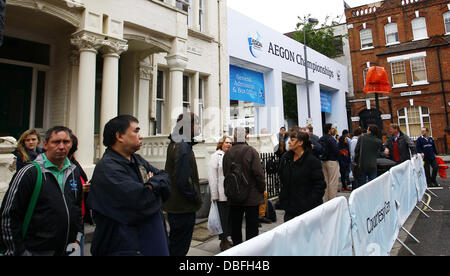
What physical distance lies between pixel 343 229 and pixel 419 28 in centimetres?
3051

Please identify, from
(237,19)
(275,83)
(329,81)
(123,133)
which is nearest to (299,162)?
(123,133)

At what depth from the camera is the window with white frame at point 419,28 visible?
24922 mm

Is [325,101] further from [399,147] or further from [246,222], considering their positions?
[246,222]

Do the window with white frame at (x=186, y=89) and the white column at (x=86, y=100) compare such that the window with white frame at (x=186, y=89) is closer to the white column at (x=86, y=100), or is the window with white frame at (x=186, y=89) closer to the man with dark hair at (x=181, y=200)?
the white column at (x=86, y=100)

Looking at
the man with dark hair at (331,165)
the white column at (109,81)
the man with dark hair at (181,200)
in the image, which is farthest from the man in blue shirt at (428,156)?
the white column at (109,81)

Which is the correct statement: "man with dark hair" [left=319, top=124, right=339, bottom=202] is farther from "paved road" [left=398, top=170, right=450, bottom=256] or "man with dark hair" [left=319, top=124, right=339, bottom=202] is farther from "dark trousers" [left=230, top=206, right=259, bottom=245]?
"dark trousers" [left=230, top=206, right=259, bottom=245]

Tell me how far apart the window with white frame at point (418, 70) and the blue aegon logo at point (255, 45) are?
17652 mm

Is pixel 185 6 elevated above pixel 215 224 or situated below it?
above

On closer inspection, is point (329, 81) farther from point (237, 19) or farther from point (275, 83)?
point (237, 19)

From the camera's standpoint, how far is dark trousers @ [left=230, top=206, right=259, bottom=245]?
152 inches

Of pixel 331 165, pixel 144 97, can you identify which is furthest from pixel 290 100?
pixel 331 165

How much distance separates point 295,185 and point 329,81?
22204 mm

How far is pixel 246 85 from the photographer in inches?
601

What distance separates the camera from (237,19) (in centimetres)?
1391
